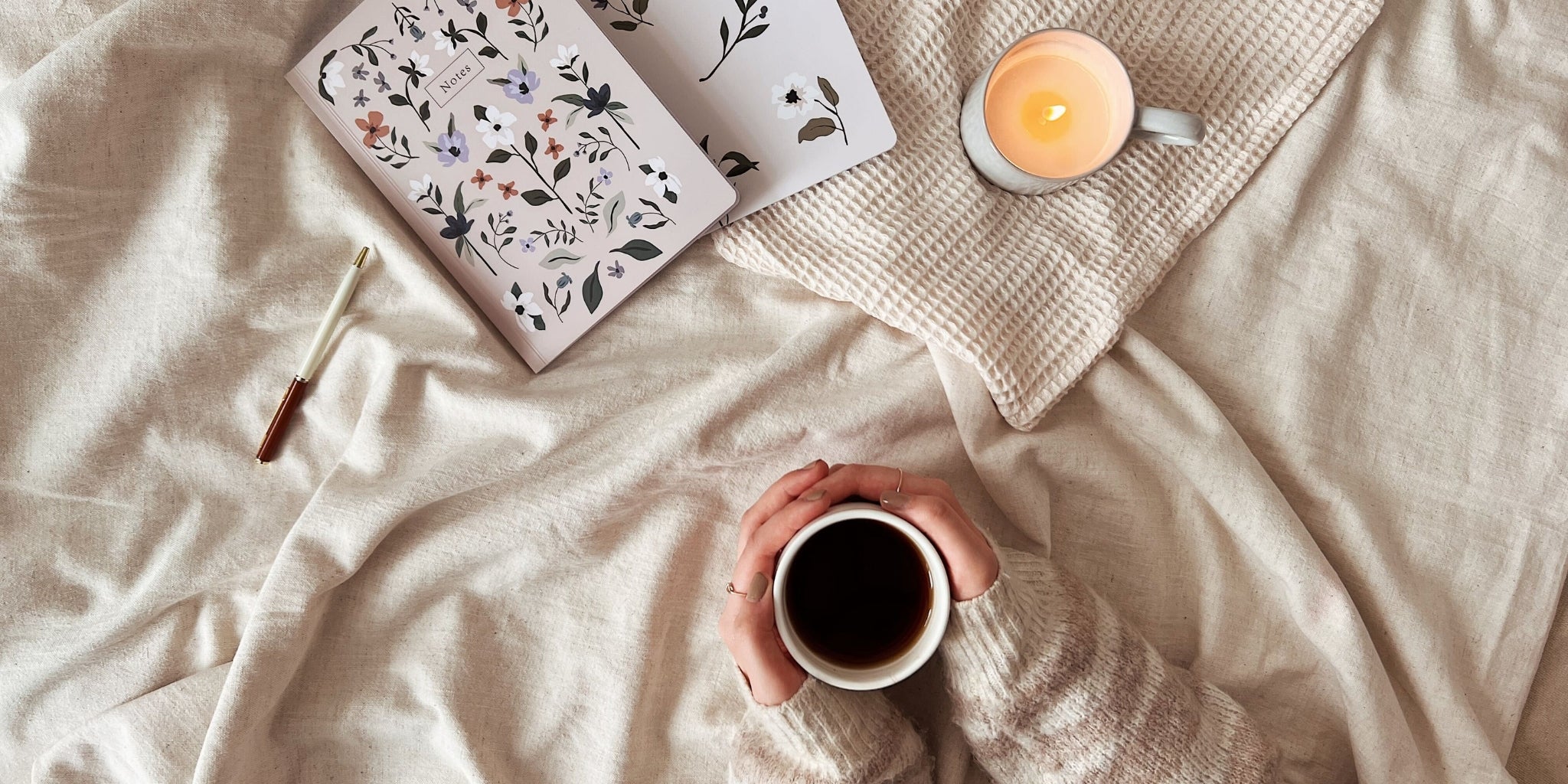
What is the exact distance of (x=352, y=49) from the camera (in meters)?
0.75

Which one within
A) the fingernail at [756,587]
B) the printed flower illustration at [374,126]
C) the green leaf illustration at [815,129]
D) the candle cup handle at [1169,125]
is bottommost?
the fingernail at [756,587]

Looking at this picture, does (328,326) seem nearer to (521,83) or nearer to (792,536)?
(521,83)

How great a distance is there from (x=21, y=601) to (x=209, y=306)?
29cm

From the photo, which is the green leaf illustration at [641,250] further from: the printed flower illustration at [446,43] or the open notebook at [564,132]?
the printed flower illustration at [446,43]

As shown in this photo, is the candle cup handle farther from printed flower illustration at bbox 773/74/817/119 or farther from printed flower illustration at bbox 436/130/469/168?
printed flower illustration at bbox 436/130/469/168

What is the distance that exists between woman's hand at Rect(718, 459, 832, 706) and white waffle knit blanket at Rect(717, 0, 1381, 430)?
18 centimetres

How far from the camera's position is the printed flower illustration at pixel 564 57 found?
0.75 meters

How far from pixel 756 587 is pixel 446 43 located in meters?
0.52

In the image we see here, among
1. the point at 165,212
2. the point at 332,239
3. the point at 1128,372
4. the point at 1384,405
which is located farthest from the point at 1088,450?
the point at 165,212

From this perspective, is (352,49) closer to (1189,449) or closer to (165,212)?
(165,212)

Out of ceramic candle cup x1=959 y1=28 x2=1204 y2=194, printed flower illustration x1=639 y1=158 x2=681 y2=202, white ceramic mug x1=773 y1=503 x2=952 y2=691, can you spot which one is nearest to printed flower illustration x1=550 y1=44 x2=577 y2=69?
printed flower illustration x1=639 y1=158 x2=681 y2=202

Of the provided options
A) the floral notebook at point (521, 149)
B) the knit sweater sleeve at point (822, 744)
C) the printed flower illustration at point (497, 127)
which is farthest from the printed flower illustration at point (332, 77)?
the knit sweater sleeve at point (822, 744)

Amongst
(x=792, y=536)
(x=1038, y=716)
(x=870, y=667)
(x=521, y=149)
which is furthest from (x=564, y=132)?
(x=1038, y=716)

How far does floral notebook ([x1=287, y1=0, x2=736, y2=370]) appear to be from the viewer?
2.46 ft
